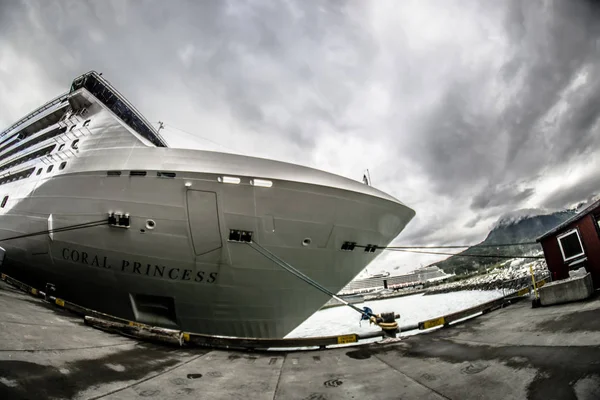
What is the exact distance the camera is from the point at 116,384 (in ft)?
10.7

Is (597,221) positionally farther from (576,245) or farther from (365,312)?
(365,312)

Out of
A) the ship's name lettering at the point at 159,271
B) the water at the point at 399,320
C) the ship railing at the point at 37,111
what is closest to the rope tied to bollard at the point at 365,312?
the ship's name lettering at the point at 159,271

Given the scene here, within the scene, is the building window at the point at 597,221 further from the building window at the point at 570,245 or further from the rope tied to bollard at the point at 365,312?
the rope tied to bollard at the point at 365,312

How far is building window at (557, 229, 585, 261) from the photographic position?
8.46m

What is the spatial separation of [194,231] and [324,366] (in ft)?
13.5

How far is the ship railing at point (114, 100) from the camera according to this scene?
32.7 feet

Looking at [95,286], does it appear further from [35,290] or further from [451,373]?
[451,373]

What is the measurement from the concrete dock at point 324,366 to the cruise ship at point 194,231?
148 cm

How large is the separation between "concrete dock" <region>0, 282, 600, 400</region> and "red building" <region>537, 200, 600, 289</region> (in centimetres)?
298

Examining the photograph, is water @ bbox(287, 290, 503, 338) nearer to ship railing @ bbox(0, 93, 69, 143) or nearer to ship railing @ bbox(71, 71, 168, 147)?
ship railing @ bbox(71, 71, 168, 147)

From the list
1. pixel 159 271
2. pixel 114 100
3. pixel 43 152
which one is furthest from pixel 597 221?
pixel 43 152

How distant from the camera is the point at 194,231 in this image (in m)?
6.18

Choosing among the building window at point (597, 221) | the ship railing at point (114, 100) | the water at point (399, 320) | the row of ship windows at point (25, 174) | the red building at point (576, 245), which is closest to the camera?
the building window at point (597, 221)

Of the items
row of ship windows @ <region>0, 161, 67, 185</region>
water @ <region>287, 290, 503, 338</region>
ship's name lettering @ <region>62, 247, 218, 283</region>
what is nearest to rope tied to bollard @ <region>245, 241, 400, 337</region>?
ship's name lettering @ <region>62, 247, 218, 283</region>
